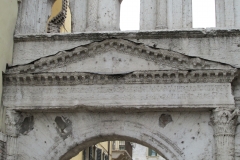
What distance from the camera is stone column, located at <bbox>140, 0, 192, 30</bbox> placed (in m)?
9.89

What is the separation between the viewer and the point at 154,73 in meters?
9.04

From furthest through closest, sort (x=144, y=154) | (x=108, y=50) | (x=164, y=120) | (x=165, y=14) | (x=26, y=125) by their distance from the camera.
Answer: (x=144, y=154) → (x=165, y=14) → (x=26, y=125) → (x=108, y=50) → (x=164, y=120)

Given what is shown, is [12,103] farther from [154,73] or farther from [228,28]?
[228,28]

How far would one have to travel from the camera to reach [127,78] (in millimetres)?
9141

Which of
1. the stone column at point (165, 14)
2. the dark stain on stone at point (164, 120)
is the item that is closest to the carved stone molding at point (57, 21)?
the stone column at point (165, 14)

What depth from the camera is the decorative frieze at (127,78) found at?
29.2ft

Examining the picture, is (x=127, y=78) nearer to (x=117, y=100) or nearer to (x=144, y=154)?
(x=117, y=100)

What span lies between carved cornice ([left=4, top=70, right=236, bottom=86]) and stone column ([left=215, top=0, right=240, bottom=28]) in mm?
1381

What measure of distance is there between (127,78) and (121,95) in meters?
0.34

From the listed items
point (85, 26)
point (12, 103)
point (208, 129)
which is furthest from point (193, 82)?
point (12, 103)

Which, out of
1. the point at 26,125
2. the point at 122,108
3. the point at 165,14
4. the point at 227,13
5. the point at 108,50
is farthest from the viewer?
the point at 165,14

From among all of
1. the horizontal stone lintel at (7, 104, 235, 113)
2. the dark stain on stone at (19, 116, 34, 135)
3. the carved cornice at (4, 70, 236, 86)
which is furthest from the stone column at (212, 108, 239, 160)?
the dark stain on stone at (19, 116, 34, 135)

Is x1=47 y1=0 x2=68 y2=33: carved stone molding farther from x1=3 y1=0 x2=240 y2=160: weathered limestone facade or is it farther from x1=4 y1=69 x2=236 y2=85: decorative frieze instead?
x1=4 y1=69 x2=236 y2=85: decorative frieze

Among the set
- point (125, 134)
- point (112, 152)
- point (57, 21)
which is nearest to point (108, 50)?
point (125, 134)
